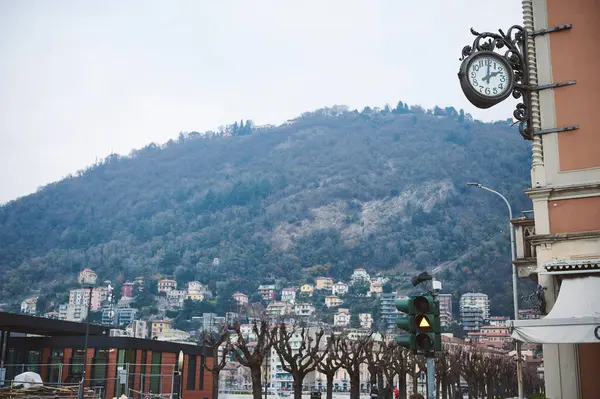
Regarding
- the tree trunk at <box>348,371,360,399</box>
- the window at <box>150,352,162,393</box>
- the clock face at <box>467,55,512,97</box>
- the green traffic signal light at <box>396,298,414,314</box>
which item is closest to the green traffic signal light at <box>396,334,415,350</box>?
the green traffic signal light at <box>396,298,414,314</box>

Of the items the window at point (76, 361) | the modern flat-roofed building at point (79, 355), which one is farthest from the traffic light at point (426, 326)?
the window at point (76, 361)

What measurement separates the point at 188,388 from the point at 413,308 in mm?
48917

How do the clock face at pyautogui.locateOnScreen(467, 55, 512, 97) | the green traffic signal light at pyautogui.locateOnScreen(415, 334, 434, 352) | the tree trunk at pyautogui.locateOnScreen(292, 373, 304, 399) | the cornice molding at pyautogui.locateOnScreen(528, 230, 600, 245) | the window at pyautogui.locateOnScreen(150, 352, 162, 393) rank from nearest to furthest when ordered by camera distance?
the green traffic signal light at pyautogui.locateOnScreen(415, 334, 434, 352) → the cornice molding at pyautogui.locateOnScreen(528, 230, 600, 245) → the clock face at pyautogui.locateOnScreen(467, 55, 512, 97) → the tree trunk at pyautogui.locateOnScreen(292, 373, 304, 399) → the window at pyautogui.locateOnScreen(150, 352, 162, 393)

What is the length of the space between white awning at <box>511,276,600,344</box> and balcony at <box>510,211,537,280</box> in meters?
5.74

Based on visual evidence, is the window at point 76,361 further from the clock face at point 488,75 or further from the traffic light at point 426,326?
the traffic light at point 426,326

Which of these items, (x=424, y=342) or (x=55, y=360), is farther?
(x=55, y=360)

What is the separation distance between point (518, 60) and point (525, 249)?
27.6 feet

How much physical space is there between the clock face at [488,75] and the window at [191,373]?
4491 cm

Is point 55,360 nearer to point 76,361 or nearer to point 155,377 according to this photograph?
point 76,361

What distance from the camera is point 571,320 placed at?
1473 centimetres

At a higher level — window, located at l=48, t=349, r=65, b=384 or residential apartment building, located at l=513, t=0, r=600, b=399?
residential apartment building, located at l=513, t=0, r=600, b=399

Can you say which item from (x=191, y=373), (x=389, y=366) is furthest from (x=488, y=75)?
(x=389, y=366)

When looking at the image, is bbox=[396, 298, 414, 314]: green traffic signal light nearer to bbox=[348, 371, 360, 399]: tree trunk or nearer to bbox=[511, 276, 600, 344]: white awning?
bbox=[511, 276, 600, 344]: white awning

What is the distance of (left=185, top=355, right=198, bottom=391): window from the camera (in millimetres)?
57647
